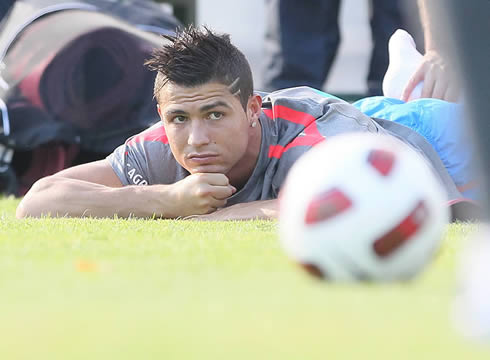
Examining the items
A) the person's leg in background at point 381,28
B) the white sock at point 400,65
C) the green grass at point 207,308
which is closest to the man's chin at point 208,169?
the green grass at point 207,308

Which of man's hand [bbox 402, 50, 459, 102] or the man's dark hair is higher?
the man's dark hair

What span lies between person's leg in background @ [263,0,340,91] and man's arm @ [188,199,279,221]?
3.09 meters

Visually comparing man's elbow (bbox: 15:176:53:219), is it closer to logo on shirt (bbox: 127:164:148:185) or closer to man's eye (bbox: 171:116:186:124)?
logo on shirt (bbox: 127:164:148:185)

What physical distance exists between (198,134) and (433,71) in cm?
165

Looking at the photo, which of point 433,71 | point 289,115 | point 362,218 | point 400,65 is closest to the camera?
point 362,218

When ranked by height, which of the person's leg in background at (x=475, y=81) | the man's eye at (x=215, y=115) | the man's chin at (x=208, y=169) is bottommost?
the man's chin at (x=208, y=169)

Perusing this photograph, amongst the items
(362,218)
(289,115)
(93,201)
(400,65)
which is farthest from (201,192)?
(362,218)

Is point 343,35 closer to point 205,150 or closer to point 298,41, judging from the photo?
point 298,41

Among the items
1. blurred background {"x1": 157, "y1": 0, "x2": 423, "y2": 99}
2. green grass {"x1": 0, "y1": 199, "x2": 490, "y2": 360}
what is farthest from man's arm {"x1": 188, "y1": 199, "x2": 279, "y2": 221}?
blurred background {"x1": 157, "y1": 0, "x2": 423, "y2": 99}

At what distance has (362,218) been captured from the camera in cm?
221

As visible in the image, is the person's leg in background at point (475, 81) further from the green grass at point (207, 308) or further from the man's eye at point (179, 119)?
the man's eye at point (179, 119)

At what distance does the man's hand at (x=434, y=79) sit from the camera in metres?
5.02

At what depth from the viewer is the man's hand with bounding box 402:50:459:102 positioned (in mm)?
5023

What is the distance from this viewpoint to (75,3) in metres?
6.65
